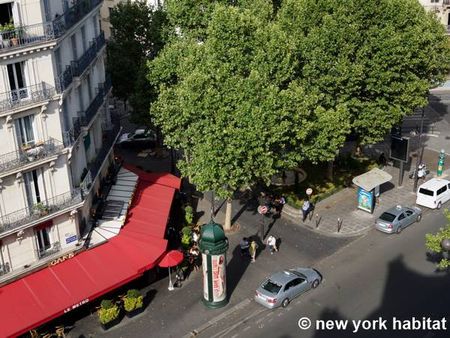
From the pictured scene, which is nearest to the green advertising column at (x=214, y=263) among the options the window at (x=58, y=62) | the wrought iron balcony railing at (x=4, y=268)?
the wrought iron balcony railing at (x=4, y=268)

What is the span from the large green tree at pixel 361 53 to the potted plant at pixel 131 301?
20582 millimetres

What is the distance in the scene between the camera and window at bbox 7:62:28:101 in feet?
107

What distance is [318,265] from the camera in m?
42.8

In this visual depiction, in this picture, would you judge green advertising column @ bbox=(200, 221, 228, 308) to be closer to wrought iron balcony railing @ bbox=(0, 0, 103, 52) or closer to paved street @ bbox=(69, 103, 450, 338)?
paved street @ bbox=(69, 103, 450, 338)

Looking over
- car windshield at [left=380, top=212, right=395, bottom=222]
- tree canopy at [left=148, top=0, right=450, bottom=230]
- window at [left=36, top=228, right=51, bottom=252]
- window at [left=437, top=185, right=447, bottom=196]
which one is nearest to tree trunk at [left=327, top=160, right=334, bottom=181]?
tree canopy at [left=148, top=0, right=450, bottom=230]

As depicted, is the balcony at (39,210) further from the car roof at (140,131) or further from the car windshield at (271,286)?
the car roof at (140,131)

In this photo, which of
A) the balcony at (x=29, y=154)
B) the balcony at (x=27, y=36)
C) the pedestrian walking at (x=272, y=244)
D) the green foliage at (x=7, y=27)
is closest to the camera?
the green foliage at (x=7, y=27)

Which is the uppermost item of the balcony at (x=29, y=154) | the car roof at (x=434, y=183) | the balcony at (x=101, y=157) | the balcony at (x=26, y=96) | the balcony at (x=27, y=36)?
the balcony at (x=27, y=36)

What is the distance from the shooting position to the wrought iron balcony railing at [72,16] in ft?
114

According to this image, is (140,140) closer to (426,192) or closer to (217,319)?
(426,192)

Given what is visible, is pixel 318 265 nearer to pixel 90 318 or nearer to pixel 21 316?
pixel 90 318

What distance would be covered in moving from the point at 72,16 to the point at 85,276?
16689 millimetres

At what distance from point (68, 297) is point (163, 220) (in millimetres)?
10850

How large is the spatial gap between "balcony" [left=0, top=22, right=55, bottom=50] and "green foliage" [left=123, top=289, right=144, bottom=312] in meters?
15.9
